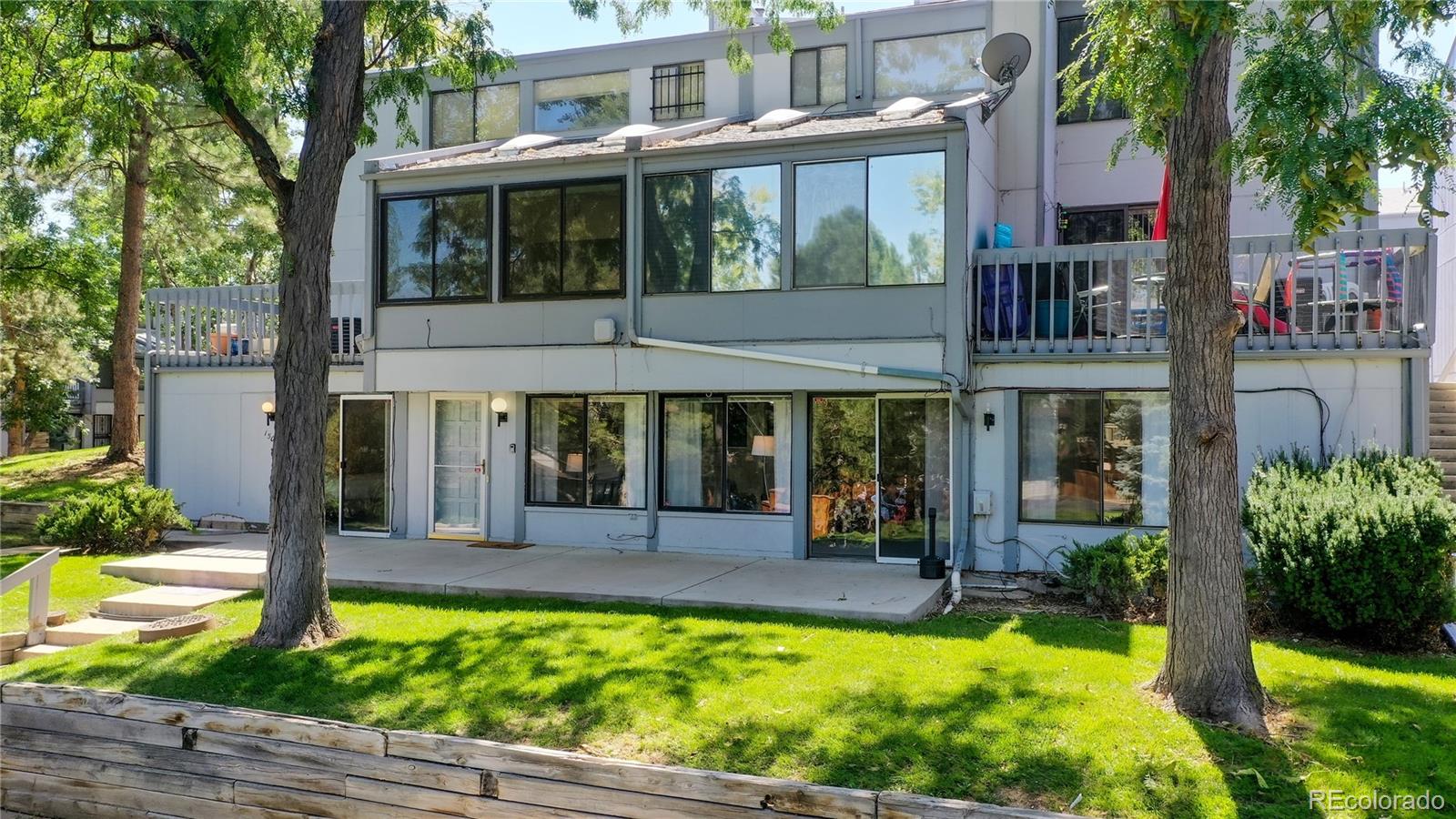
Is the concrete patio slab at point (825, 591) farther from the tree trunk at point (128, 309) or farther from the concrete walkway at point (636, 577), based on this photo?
the tree trunk at point (128, 309)

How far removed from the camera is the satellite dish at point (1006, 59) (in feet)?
42.0

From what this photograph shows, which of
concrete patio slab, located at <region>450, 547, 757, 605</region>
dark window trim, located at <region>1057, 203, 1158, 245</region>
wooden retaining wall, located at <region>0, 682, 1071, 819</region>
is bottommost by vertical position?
wooden retaining wall, located at <region>0, 682, 1071, 819</region>

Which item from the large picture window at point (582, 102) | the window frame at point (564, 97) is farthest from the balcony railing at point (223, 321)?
the large picture window at point (582, 102)

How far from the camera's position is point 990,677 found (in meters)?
7.11

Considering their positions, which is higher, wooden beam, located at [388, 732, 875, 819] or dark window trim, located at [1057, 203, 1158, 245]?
dark window trim, located at [1057, 203, 1158, 245]

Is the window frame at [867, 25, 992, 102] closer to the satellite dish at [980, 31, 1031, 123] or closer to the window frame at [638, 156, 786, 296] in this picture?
the satellite dish at [980, 31, 1031, 123]

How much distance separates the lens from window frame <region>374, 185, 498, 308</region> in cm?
1352

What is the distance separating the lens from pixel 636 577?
11.0m

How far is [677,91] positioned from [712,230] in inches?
195

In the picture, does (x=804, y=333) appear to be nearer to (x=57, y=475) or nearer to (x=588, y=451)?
(x=588, y=451)

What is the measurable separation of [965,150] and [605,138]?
5017 mm

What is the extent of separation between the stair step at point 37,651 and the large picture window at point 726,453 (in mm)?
6691

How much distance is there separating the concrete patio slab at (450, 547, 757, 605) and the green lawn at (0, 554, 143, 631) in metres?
3.75

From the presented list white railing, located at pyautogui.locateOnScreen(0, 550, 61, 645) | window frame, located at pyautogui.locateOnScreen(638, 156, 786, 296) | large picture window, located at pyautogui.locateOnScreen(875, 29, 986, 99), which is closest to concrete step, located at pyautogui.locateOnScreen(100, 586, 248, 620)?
white railing, located at pyautogui.locateOnScreen(0, 550, 61, 645)
